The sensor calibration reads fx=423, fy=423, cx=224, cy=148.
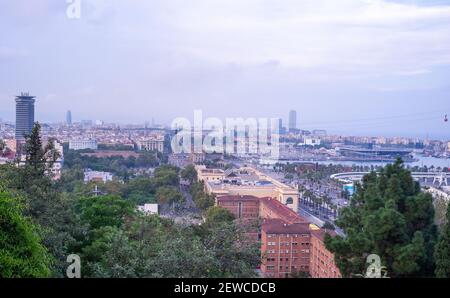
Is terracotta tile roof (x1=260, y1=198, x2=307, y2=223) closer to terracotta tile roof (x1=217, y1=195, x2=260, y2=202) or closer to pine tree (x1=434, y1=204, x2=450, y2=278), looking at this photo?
terracotta tile roof (x1=217, y1=195, x2=260, y2=202)

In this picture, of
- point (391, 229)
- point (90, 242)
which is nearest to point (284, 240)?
point (391, 229)

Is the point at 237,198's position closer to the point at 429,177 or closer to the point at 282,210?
the point at 282,210

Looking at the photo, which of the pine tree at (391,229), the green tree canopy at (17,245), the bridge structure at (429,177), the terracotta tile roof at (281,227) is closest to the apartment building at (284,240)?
the terracotta tile roof at (281,227)

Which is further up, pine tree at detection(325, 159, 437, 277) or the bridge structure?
the bridge structure

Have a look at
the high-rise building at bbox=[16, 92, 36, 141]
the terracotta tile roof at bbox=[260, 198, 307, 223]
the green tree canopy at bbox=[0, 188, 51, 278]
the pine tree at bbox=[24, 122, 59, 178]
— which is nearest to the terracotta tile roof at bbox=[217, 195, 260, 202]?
the terracotta tile roof at bbox=[260, 198, 307, 223]

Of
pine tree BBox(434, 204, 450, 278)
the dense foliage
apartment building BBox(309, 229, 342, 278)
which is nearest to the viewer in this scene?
the dense foliage

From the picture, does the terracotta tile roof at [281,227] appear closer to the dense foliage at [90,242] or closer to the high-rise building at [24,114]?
the dense foliage at [90,242]

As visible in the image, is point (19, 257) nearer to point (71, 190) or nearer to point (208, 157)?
point (208, 157)
